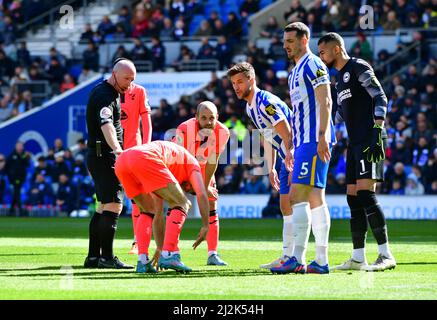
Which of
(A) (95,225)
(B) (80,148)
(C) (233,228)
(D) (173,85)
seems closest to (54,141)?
(B) (80,148)

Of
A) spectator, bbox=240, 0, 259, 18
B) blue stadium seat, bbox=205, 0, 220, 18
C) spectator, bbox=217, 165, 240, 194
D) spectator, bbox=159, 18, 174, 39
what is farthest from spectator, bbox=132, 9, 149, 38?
spectator, bbox=217, 165, 240, 194

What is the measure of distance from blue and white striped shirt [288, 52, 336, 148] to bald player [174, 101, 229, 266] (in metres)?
1.78

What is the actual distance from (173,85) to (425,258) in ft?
66.8

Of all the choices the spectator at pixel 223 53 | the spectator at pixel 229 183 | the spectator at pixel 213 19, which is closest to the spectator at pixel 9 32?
the spectator at pixel 213 19

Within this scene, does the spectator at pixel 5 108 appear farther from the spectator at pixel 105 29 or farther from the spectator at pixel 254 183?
the spectator at pixel 254 183

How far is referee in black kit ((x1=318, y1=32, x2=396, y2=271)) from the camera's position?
1145 centimetres

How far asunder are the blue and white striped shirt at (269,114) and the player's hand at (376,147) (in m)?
0.97

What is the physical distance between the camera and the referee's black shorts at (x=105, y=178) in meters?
12.1

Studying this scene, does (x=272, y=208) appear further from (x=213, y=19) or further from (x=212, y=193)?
(x=212, y=193)

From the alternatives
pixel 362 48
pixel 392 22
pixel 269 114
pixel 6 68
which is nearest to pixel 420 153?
pixel 362 48

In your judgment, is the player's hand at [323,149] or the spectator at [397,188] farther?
the spectator at [397,188]

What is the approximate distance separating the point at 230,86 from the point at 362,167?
19.5 meters

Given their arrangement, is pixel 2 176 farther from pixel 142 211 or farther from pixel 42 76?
pixel 142 211

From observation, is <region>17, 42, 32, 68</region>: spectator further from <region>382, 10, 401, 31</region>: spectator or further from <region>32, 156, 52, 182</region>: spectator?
<region>382, 10, 401, 31</region>: spectator
